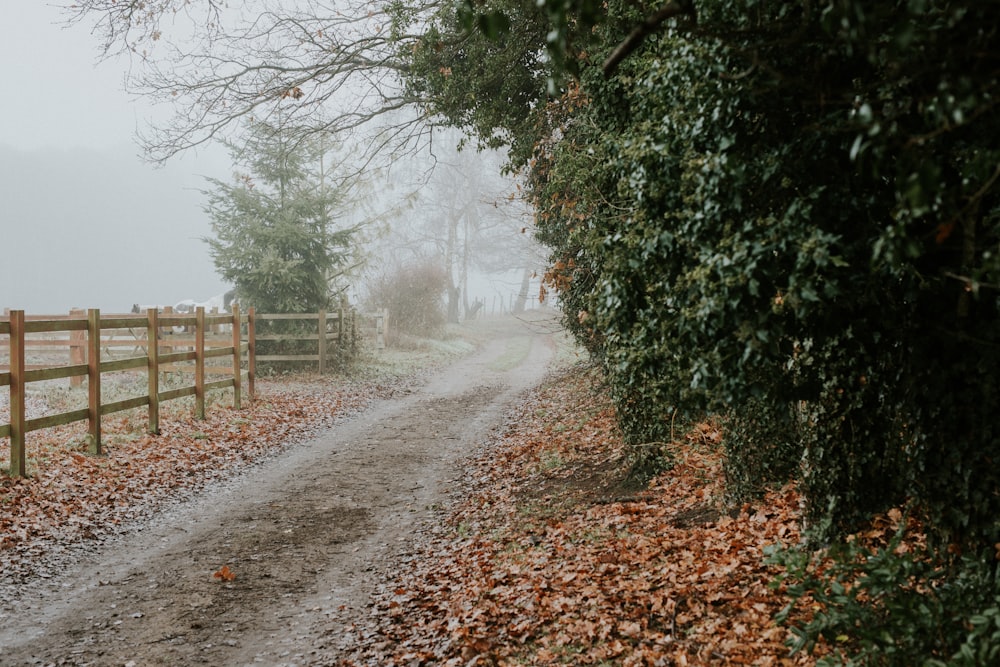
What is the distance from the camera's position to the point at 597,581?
17.7 ft

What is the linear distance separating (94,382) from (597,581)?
301 inches

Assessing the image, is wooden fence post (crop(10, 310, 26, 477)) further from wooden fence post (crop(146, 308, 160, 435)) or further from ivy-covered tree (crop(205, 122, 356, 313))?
ivy-covered tree (crop(205, 122, 356, 313))

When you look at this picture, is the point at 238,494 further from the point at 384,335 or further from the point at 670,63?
the point at 384,335

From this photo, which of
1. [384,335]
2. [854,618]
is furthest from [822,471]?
[384,335]

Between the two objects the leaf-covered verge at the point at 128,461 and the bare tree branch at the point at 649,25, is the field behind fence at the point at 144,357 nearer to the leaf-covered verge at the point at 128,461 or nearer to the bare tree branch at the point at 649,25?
the leaf-covered verge at the point at 128,461

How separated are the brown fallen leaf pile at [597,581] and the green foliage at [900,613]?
23.3 inches

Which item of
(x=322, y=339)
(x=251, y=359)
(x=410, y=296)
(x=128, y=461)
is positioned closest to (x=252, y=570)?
(x=128, y=461)

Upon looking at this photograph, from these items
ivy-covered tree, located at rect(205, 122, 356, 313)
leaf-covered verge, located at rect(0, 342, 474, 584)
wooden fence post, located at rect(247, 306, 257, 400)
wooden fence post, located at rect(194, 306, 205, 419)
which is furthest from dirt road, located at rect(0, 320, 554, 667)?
ivy-covered tree, located at rect(205, 122, 356, 313)

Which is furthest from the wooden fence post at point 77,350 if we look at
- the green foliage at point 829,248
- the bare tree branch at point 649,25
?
the bare tree branch at point 649,25

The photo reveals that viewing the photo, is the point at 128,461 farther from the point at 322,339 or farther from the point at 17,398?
the point at 322,339

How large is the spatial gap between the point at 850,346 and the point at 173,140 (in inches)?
500

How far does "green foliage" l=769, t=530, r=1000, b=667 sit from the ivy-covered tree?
17.4 meters

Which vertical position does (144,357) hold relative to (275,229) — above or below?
below

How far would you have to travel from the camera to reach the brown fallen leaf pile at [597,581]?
14.7ft
